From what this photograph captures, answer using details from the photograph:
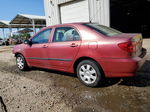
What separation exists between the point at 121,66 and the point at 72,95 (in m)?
1.18

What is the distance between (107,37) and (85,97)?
4.38 feet

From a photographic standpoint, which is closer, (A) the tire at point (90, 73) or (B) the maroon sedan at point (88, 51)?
(B) the maroon sedan at point (88, 51)

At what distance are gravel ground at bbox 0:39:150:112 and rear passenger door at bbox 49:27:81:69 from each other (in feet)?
1.76

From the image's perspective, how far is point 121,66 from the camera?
2619 millimetres

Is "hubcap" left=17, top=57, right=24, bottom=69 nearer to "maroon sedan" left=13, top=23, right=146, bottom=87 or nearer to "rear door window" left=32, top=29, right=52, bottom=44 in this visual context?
"maroon sedan" left=13, top=23, right=146, bottom=87

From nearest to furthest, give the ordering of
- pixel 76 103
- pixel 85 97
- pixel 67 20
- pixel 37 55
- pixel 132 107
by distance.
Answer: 1. pixel 132 107
2. pixel 76 103
3. pixel 85 97
4. pixel 37 55
5. pixel 67 20

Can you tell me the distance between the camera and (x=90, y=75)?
3.06 m

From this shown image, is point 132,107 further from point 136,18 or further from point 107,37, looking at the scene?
point 136,18

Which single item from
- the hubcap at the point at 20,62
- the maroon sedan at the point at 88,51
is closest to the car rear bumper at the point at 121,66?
the maroon sedan at the point at 88,51

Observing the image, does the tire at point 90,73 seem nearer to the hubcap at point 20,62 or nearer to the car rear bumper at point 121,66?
the car rear bumper at point 121,66

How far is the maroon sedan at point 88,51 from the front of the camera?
8.48 ft

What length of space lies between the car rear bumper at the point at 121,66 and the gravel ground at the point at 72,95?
423 millimetres

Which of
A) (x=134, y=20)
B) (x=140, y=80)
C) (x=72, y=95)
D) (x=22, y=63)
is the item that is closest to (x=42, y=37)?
(x=22, y=63)

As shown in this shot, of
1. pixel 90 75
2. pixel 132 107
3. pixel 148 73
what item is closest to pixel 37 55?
pixel 90 75
